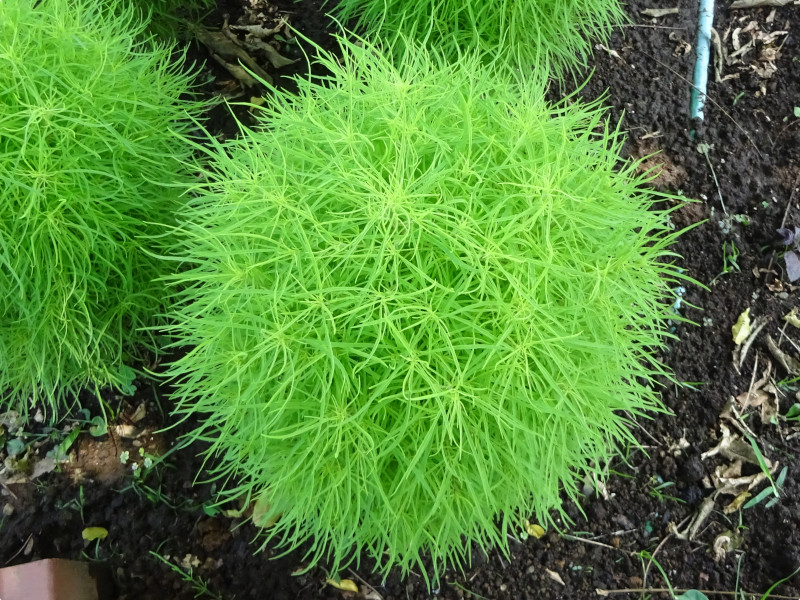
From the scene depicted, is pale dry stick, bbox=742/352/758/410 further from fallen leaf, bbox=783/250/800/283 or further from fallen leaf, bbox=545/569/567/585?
fallen leaf, bbox=545/569/567/585

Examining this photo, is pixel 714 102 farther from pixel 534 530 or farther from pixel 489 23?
pixel 534 530

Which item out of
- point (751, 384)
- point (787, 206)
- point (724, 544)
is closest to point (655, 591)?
point (724, 544)

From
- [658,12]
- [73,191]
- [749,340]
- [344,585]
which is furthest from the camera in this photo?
[658,12]

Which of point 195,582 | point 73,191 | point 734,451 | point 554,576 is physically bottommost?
point 195,582

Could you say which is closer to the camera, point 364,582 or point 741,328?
point 364,582

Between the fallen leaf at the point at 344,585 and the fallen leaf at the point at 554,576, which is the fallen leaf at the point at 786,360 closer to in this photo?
the fallen leaf at the point at 554,576

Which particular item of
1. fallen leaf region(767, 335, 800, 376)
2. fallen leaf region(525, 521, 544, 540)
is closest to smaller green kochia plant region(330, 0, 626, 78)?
fallen leaf region(767, 335, 800, 376)

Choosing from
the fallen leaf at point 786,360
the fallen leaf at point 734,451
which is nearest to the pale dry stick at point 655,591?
the fallen leaf at point 734,451
